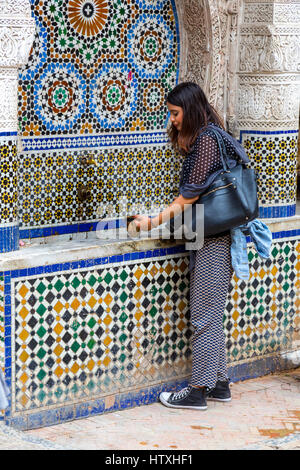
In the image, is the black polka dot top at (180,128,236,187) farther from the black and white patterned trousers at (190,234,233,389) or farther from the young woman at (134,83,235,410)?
the black and white patterned trousers at (190,234,233,389)

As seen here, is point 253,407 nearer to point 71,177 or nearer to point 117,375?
point 117,375

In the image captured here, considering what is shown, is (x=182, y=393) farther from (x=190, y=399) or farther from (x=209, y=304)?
(x=209, y=304)

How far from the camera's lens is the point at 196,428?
17.8 feet

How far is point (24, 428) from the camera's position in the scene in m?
5.23

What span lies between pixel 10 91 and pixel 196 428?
6.92 feet

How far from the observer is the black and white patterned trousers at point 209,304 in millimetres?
5633

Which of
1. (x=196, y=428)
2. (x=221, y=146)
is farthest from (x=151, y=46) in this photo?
(x=196, y=428)

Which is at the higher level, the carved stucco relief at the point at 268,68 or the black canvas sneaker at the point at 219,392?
the carved stucco relief at the point at 268,68

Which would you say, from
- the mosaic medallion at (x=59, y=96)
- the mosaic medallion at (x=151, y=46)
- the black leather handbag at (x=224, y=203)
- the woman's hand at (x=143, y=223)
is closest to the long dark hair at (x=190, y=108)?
the black leather handbag at (x=224, y=203)

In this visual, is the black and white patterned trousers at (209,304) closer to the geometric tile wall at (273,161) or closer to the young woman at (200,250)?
the young woman at (200,250)

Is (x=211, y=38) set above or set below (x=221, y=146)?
above

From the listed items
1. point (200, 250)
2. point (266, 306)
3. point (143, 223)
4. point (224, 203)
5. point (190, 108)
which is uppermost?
point (190, 108)

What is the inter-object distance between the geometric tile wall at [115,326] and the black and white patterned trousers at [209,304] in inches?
9.1

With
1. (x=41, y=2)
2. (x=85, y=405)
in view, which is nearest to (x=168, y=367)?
(x=85, y=405)
